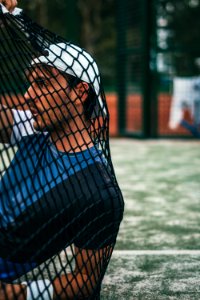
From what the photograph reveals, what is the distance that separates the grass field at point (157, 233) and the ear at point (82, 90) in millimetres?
665

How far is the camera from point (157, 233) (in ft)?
8.73

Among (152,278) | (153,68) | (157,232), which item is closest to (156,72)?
(153,68)

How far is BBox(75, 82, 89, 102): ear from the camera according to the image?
160 cm

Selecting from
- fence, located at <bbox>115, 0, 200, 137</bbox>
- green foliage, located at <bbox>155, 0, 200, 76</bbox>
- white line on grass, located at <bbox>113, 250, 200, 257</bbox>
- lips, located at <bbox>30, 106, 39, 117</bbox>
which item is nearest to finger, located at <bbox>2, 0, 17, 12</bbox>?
lips, located at <bbox>30, 106, 39, 117</bbox>

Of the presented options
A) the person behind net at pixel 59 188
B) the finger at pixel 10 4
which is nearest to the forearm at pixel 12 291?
the person behind net at pixel 59 188

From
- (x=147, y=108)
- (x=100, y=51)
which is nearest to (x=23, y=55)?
(x=147, y=108)

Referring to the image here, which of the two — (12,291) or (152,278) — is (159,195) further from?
(12,291)

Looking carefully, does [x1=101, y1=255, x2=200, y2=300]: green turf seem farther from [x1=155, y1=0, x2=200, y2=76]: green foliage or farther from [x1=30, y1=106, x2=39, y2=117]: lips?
[x1=155, y1=0, x2=200, y2=76]: green foliage

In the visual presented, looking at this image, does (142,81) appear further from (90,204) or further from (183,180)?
(90,204)

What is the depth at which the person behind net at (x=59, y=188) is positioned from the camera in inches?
58.6

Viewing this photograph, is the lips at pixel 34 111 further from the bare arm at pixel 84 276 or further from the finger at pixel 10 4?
the bare arm at pixel 84 276

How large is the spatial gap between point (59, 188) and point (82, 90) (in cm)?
30

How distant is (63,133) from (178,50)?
508 centimetres

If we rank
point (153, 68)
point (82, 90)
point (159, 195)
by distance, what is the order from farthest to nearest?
point (153, 68)
point (159, 195)
point (82, 90)
